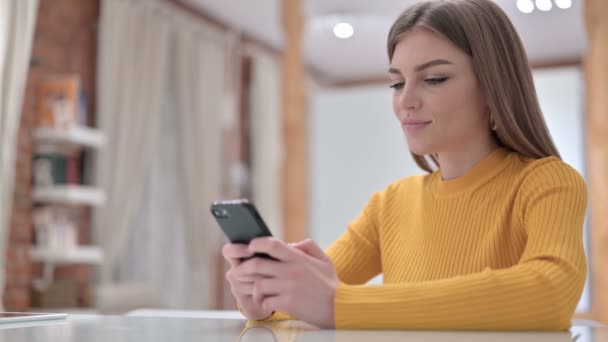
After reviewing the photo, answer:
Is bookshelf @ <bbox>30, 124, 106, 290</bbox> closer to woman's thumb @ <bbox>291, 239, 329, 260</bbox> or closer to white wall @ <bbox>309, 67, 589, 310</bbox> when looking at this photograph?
white wall @ <bbox>309, 67, 589, 310</bbox>

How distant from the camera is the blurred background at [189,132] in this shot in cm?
466

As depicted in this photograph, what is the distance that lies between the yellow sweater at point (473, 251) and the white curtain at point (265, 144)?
18.9ft

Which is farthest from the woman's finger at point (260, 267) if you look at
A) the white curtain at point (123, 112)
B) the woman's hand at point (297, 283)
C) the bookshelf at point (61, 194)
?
the white curtain at point (123, 112)

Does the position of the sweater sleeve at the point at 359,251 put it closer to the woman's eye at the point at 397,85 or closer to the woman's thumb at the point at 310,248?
the woman's eye at the point at 397,85

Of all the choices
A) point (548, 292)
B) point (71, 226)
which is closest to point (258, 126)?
point (71, 226)

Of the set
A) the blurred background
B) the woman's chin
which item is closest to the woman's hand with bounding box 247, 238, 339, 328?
the woman's chin

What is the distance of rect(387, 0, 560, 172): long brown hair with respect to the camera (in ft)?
3.83

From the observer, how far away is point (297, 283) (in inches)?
35.8

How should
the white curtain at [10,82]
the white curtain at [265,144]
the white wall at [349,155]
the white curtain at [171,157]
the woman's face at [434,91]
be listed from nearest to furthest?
the woman's face at [434,91] < the white curtain at [10,82] < the white curtain at [171,157] < the white wall at [349,155] < the white curtain at [265,144]

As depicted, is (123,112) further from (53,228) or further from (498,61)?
(498,61)

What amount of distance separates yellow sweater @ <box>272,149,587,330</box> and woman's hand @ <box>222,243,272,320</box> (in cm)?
13

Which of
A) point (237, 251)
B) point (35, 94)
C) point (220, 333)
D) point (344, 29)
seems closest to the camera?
point (220, 333)

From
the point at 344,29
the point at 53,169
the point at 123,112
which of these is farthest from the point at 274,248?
the point at 344,29

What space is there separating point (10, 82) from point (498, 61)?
12.5 feet
